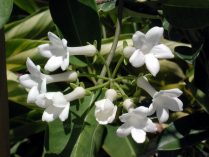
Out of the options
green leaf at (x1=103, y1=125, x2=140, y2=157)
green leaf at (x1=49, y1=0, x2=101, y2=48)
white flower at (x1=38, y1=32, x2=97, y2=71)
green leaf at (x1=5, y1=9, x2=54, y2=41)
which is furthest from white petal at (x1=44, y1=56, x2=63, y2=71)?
green leaf at (x1=5, y1=9, x2=54, y2=41)

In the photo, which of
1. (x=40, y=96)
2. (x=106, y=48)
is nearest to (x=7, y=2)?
(x=40, y=96)

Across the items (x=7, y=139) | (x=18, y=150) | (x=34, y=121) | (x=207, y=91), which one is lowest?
(x=18, y=150)

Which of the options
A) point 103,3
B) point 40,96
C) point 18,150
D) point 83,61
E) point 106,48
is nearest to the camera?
point 40,96

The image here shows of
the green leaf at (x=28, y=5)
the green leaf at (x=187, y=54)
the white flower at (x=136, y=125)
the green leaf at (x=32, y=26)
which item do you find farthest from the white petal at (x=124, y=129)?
the green leaf at (x=28, y=5)

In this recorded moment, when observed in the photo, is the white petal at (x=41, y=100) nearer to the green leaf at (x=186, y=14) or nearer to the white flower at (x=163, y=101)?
the white flower at (x=163, y=101)

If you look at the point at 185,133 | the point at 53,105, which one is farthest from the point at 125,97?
the point at 185,133

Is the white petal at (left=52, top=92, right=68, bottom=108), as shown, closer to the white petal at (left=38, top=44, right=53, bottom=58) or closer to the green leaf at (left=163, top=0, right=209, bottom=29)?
the white petal at (left=38, top=44, right=53, bottom=58)

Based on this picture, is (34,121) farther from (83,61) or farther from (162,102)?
(162,102)
